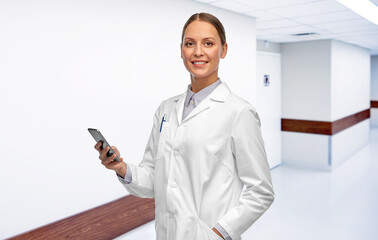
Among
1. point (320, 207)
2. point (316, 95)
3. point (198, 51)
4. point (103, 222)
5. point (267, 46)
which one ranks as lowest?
point (320, 207)

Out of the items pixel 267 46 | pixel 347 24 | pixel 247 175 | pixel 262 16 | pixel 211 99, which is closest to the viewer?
pixel 247 175

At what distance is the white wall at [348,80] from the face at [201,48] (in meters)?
6.67

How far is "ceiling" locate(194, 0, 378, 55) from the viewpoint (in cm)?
412

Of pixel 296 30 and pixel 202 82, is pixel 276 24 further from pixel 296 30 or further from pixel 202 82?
pixel 202 82

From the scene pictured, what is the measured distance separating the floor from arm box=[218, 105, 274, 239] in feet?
7.42

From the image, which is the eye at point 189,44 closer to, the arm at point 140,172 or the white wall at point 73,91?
the arm at point 140,172

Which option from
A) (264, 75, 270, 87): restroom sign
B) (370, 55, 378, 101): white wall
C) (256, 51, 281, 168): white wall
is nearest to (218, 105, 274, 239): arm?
(256, 51, 281, 168): white wall

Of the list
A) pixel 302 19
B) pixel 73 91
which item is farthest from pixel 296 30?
pixel 73 91

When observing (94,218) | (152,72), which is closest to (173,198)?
(94,218)

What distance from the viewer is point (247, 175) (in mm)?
1444

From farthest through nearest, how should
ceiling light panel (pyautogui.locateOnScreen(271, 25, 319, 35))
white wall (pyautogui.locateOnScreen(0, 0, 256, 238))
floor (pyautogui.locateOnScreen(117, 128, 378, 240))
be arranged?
ceiling light panel (pyautogui.locateOnScreen(271, 25, 319, 35)) → floor (pyautogui.locateOnScreen(117, 128, 378, 240)) → white wall (pyautogui.locateOnScreen(0, 0, 256, 238))

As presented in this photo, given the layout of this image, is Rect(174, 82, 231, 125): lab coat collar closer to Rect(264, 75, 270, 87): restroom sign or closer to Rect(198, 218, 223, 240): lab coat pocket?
Rect(198, 218, 223, 240): lab coat pocket

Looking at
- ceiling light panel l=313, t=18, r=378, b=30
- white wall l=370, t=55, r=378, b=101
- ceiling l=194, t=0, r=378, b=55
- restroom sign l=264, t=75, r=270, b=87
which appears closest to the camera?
ceiling l=194, t=0, r=378, b=55

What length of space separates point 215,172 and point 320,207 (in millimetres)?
4461
